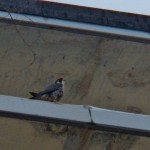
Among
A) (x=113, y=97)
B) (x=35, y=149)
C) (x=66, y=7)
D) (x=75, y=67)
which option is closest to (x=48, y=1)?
(x=66, y=7)

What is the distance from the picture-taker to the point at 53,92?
827cm

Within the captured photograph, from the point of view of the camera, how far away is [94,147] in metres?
3.80

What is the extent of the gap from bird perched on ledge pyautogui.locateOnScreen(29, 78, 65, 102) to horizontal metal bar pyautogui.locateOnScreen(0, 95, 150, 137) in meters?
4.04

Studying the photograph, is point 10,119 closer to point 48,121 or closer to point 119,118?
point 48,121

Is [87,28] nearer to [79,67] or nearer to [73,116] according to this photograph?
[79,67]

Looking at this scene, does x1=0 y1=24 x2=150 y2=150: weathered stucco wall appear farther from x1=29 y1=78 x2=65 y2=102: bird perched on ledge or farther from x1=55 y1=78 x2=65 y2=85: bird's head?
x1=29 y1=78 x2=65 y2=102: bird perched on ledge

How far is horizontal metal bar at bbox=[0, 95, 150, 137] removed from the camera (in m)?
3.64

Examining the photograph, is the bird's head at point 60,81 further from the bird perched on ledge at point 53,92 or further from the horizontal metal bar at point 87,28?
the horizontal metal bar at point 87,28

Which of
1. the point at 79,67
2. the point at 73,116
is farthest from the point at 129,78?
the point at 73,116

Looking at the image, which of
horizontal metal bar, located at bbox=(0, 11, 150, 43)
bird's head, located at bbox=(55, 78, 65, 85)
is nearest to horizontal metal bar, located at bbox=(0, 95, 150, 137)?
bird's head, located at bbox=(55, 78, 65, 85)

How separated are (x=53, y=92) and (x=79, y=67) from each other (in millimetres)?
934

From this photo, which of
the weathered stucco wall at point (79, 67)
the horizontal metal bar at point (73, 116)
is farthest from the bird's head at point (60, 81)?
the horizontal metal bar at point (73, 116)

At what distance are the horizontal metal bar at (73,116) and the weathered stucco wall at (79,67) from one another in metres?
5.17

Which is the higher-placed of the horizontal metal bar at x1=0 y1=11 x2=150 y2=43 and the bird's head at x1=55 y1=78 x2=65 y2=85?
the horizontal metal bar at x1=0 y1=11 x2=150 y2=43
